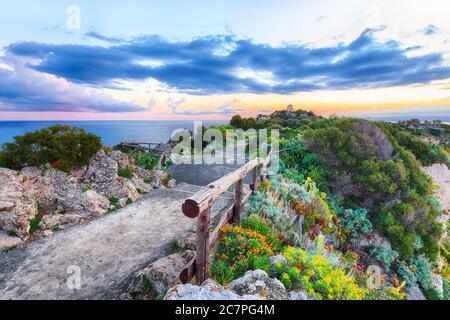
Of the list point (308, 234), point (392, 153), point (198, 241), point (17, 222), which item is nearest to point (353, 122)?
point (392, 153)

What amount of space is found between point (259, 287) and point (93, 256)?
3.48 meters

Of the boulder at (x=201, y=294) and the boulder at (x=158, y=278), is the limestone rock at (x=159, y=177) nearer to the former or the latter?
the boulder at (x=158, y=278)

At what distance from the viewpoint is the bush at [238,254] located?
4.34m

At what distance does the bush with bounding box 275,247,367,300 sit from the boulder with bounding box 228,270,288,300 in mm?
361

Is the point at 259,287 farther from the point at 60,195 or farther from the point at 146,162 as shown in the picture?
the point at 146,162

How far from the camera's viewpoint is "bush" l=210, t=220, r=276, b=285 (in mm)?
4340

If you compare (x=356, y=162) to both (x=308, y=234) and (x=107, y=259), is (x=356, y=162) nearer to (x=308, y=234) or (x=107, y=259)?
(x=308, y=234)

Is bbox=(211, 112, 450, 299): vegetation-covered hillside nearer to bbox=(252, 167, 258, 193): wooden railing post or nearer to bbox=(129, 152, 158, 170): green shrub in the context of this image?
bbox=(252, 167, 258, 193): wooden railing post

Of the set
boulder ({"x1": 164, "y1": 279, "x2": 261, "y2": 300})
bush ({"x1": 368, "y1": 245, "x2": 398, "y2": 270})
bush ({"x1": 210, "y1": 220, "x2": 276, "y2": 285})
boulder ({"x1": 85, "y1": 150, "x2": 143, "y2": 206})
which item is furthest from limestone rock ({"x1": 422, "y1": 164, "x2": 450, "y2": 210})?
boulder ({"x1": 164, "y1": 279, "x2": 261, "y2": 300})

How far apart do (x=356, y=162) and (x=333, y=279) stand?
23.7 ft

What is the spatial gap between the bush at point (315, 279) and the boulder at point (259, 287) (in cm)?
36

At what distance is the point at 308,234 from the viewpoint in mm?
6719

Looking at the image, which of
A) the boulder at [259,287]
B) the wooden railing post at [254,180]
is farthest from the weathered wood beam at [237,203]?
the boulder at [259,287]

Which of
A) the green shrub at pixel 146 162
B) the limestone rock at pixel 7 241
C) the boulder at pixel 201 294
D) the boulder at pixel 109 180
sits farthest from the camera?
the green shrub at pixel 146 162
